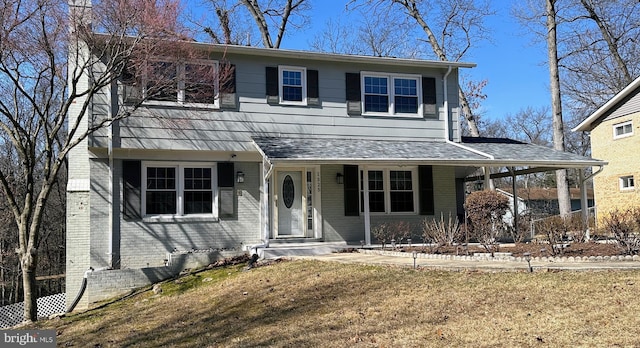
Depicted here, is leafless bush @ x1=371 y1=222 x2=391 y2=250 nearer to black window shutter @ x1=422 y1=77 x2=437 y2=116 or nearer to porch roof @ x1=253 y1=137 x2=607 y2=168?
porch roof @ x1=253 y1=137 x2=607 y2=168

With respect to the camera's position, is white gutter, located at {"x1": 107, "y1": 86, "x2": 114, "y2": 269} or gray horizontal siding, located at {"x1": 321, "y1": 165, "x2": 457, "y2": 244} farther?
gray horizontal siding, located at {"x1": 321, "y1": 165, "x2": 457, "y2": 244}

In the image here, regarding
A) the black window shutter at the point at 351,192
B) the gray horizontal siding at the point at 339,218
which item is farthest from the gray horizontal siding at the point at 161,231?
the black window shutter at the point at 351,192

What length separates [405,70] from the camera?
14578 millimetres

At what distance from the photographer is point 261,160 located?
13.4 m

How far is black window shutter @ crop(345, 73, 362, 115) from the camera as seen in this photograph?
555 inches

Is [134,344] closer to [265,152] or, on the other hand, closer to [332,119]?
[265,152]

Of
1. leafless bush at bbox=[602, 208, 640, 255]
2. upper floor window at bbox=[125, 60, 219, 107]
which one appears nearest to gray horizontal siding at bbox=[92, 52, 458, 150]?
upper floor window at bbox=[125, 60, 219, 107]

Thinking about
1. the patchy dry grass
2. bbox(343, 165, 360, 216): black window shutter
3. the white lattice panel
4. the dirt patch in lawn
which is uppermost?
bbox(343, 165, 360, 216): black window shutter

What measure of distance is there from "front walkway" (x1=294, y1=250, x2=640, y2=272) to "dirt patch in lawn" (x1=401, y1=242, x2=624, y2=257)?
508mm

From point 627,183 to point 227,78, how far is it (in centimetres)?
1684

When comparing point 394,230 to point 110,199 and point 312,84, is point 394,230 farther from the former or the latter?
point 110,199

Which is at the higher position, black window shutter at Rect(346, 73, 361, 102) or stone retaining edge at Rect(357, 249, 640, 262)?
black window shutter at Rect(346, 73, 361, 102)

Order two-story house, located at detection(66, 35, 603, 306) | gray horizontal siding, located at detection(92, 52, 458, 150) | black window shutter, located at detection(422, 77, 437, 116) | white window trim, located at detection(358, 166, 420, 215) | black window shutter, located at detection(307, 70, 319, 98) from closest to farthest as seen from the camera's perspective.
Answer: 1. two-story house, located at detection(66, 35, 603, 306)
2. gray horizontal siding, located at detection(92, 52, 458, 150)
3. black window shutter, located at detection(307, 70, 319, 98)
4. white window trim, located at detection(358, 166, 420, 215)
5. black window shutter, located at detection(422, 77, 437, 116)

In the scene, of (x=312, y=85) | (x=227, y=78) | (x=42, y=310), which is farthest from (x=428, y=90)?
(x=42, y=310)
